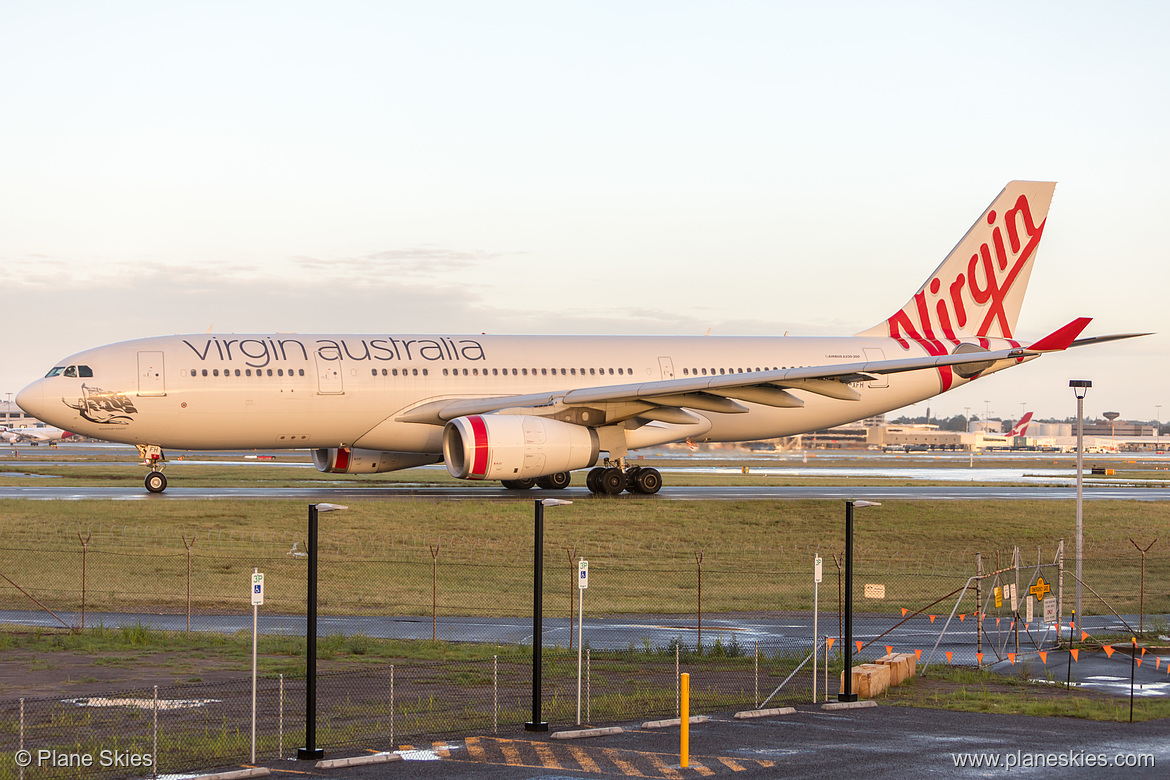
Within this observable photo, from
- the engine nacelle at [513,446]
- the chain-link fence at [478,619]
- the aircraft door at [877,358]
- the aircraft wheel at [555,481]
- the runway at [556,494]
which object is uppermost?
the aircraft door at [877,358]

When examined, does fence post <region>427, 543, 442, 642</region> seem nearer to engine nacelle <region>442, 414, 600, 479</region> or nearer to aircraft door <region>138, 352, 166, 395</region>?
engine nacelle <region>442, 414, 600, 479</region>

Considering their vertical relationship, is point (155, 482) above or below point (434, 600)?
above

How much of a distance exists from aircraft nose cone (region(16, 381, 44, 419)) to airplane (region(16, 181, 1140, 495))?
0.08 meters

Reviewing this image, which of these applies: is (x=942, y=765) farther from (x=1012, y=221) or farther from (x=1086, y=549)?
(x=1012, y=221)

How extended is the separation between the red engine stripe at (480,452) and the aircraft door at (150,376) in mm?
9143

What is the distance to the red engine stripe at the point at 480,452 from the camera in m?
32.8

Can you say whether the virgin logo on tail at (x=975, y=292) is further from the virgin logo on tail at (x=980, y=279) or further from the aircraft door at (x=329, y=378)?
the aircraft door at (x=329, y=378)

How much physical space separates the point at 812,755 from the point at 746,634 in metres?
10.3

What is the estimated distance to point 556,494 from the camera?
38.9m

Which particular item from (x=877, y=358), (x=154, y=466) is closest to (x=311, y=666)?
(x=154, y=466)

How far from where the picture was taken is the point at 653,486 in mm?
39000

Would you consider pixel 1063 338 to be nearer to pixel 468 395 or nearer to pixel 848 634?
pixel 468 395

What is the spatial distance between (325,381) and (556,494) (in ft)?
26.9

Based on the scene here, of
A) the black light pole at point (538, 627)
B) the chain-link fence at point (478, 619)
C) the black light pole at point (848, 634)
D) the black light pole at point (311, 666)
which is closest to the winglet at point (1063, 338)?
the chain-link fence at point (478, 619)
